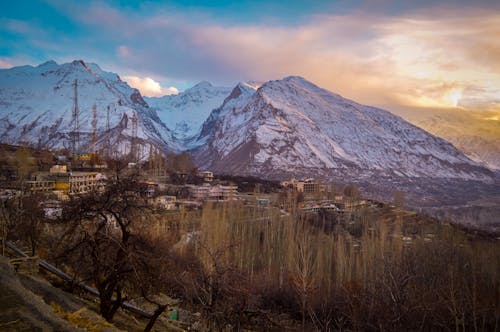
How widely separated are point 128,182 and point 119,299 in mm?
3140

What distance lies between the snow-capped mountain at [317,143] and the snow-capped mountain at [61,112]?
102ft

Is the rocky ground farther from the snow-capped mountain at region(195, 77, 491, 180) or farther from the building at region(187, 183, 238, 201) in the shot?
the snow-capped mountain at region(195, 77, 491, 180)

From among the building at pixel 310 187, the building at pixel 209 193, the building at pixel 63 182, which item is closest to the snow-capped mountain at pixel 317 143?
the building at pixel 310 187

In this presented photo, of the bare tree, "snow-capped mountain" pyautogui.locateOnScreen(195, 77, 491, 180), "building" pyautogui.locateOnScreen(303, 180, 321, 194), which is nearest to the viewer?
the bare tree

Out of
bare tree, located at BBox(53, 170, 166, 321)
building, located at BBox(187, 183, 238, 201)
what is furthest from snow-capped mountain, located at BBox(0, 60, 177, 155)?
bare tree, located at BBox(53, 170, 166, 321)

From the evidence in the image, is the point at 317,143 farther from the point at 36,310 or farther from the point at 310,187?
the point at 36,310

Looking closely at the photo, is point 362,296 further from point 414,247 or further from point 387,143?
point 387,143

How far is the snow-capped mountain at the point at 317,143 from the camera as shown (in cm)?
13262

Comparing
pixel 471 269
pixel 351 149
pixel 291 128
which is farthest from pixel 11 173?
pixel 351 149

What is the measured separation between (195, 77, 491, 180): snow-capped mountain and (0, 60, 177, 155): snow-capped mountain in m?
31.1

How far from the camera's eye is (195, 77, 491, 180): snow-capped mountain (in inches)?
5221

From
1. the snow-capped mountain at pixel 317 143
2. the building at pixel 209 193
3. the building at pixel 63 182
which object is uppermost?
the snow-capped mountain at pixel 317 143

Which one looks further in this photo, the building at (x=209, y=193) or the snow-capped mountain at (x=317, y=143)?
the snow-capped mountain at (x=317, y=143)

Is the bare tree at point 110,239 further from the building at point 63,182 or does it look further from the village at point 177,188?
the building at point 63,182
